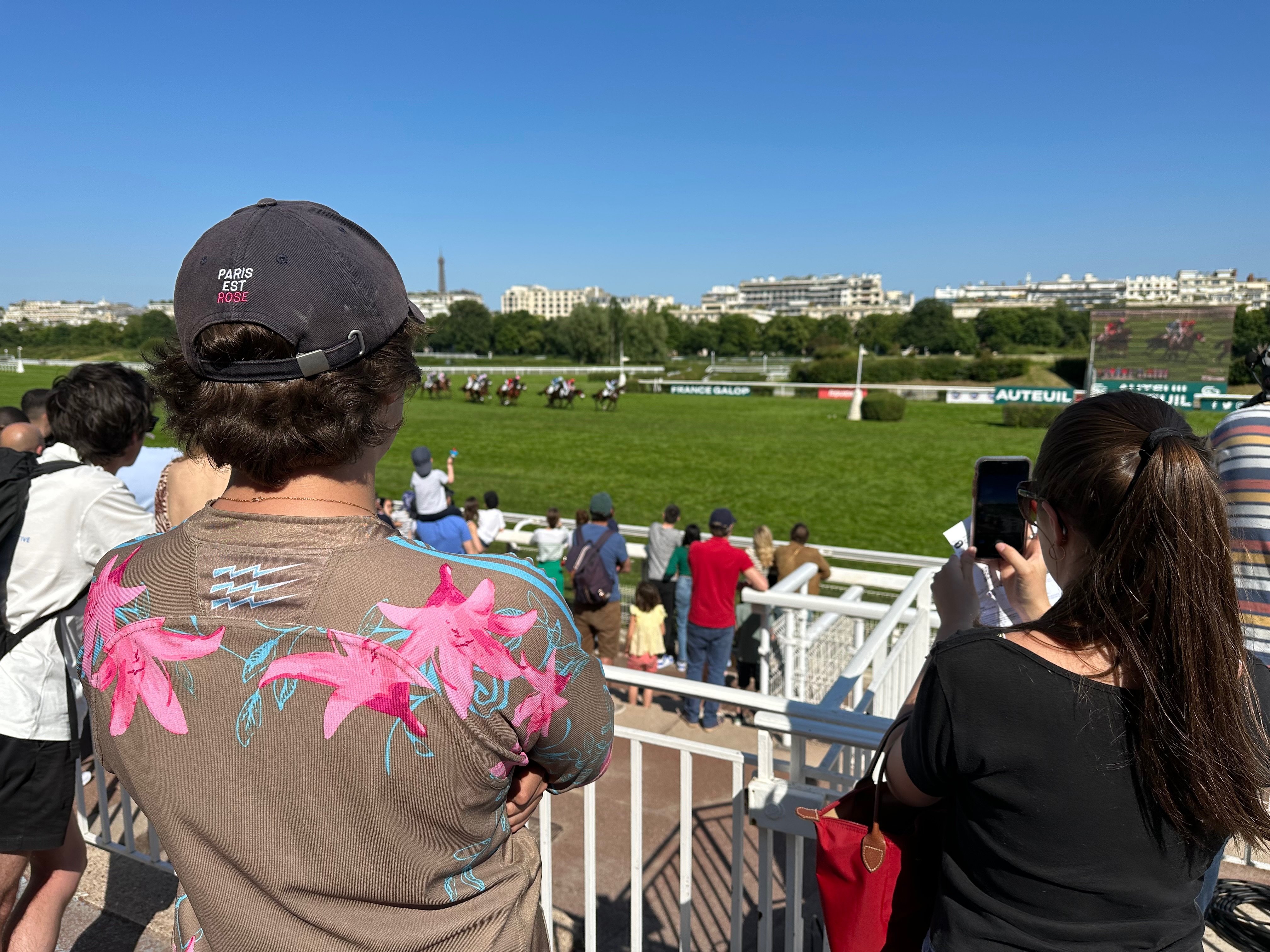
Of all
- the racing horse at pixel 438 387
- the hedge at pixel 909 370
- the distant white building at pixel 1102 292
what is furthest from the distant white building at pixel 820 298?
the racing horse at pixel 438 387

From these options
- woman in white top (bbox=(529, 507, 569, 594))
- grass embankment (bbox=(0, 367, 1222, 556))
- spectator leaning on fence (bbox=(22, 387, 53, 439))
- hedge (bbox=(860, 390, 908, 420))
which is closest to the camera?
spectator leaning on fence (bbox=(22, 387, 53, 439))

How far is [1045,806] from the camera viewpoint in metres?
1.16

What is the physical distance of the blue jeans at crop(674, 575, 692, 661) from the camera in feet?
23.5

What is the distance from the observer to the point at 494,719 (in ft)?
3.23

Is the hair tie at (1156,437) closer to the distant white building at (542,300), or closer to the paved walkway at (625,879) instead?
the paved walkway at (625,879)

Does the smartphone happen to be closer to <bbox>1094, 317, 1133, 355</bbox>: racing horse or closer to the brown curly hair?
the brown curly hair

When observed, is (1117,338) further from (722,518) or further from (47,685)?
(47,685)

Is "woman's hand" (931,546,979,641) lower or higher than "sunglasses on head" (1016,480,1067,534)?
lower

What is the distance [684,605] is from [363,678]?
6.35 m

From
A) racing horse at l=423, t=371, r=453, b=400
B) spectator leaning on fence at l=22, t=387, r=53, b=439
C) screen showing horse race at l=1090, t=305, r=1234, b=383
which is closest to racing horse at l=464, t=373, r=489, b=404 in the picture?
racing horse at l=423, t=371, r=453, b=400

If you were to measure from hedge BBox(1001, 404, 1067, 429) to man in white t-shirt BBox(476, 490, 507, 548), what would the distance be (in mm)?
24123

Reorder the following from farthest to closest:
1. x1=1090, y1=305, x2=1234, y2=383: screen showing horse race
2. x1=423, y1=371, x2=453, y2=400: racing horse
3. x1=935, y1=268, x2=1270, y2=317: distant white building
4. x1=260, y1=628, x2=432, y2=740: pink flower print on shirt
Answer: x1=935, y1=268, x2=1270, y2=317: distant white building < x1=423, y1=371, x2=453, y2=400: racing horse < x1=1090, y1=305, x2=1234, y2=383: screen showing horse race < x1=260, y1=628, x2=432, y2=740: pink flower print on shirt

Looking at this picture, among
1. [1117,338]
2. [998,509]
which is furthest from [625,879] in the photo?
[1117,338]

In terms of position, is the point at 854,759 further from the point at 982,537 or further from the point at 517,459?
the point at 517,459
